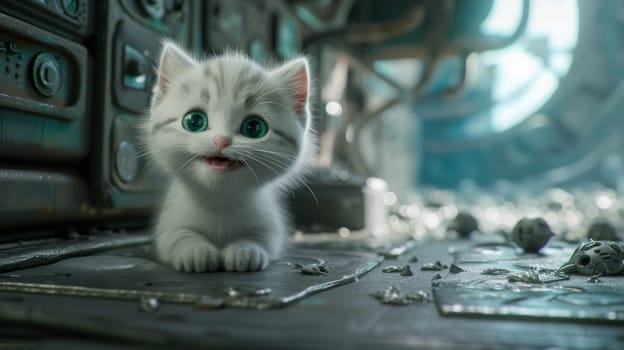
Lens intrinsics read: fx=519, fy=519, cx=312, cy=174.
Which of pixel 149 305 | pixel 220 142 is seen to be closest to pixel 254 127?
pixel 220 142

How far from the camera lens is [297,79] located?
3.65 ft

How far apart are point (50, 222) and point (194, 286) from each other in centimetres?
71

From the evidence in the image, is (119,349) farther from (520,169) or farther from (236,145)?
(520,169)

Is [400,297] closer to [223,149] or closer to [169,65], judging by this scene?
[223,149]

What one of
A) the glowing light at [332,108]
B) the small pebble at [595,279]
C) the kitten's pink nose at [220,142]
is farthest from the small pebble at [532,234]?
the glowing light at [332,108]

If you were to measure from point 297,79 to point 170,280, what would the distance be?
1.61ft

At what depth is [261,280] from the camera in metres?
0.93

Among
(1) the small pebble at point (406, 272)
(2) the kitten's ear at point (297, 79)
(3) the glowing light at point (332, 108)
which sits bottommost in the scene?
(1) the small pebble at point (406, 272)

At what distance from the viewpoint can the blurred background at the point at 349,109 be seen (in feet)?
4.17

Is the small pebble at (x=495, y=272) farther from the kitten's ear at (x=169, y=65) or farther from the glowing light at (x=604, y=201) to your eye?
the glowing light at (x=604, y=201)

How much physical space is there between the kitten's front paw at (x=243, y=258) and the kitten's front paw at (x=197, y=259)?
2 centimetres

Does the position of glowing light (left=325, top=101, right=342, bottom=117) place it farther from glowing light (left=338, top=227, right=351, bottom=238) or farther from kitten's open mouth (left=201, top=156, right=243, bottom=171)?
kitten's open mouth (left=201, top=156, right=243, bottom=171)

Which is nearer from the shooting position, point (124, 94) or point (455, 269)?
point (455, 269)

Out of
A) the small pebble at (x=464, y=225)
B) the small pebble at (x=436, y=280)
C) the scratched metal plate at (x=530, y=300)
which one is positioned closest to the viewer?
the scratched metal plate at (x=530, y=300)
